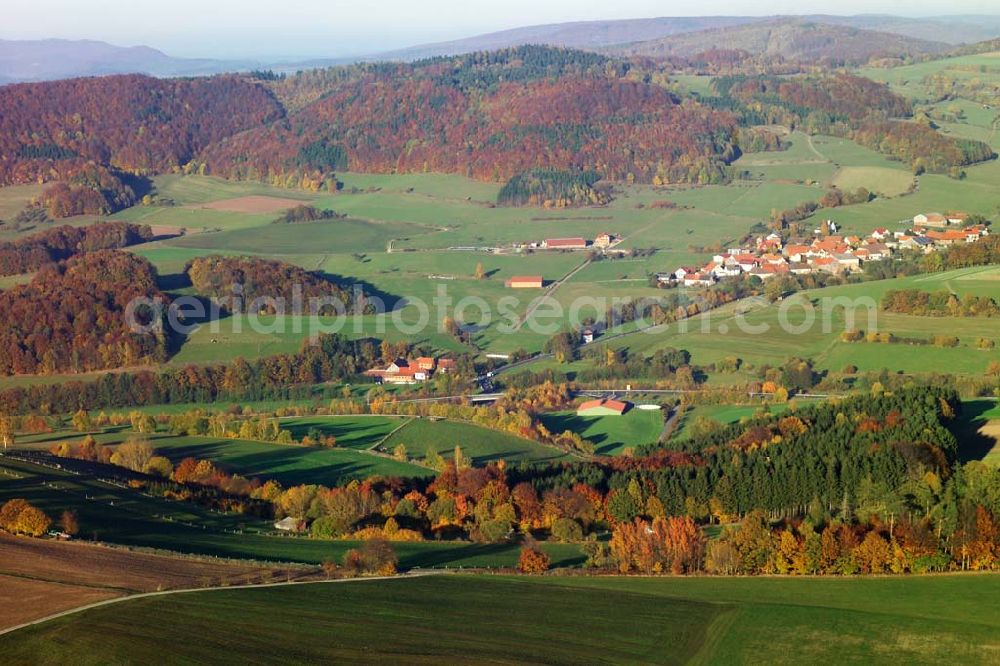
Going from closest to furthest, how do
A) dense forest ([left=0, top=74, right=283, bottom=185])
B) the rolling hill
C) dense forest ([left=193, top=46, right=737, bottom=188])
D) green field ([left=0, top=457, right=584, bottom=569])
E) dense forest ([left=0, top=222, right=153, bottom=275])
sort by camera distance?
green field ([left=0, top=457, right=584, bottom=569])
dense forest ([left=0, top=222, right=153, bottom=275])
dense forest ([left=193, top=46, right=737, bottom=188])
dense forest ([left=0, top=74, right=283, bottom=185])
the rolling hill

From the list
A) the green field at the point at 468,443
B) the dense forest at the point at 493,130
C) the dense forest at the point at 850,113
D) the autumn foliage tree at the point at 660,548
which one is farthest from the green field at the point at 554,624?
the dense forest at the point at 493,130

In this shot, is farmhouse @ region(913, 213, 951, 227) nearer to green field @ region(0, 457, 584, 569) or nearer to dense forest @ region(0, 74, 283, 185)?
green field @ region(0, 457, 584, 569)

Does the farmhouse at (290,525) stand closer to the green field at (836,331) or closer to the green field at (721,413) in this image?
the green field at (721,413)

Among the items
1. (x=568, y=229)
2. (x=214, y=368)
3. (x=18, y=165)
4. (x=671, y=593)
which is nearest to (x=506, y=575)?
(x=671, y=593)

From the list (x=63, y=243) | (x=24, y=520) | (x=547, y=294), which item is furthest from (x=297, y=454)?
(x=63, y=243)

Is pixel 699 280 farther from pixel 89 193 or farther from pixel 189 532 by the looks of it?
pixel 89 193

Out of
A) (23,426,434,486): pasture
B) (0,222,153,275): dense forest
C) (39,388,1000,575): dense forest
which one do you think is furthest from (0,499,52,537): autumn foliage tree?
(0,222,153,275): dense forest
